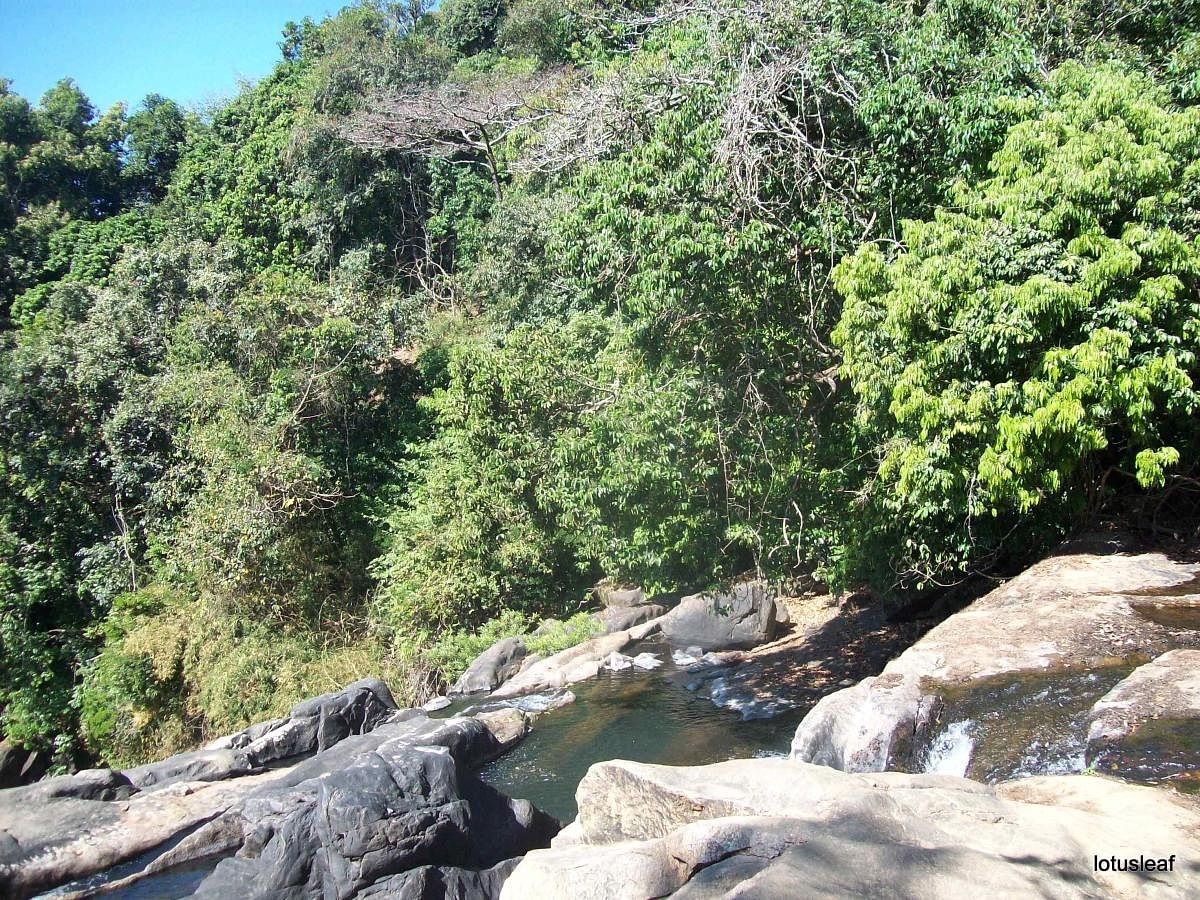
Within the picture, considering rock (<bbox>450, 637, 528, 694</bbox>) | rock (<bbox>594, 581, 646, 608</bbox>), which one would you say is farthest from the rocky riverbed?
rock (<bbox>594, 581, 646, 608</bbox>)

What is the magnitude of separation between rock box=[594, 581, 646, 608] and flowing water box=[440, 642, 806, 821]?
9.59 feet

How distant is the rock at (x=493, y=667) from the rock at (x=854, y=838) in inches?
338

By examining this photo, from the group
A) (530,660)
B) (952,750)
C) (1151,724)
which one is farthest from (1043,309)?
(530,660)

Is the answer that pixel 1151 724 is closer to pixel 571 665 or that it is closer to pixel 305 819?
pixel 305 819

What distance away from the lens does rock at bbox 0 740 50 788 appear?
55.5 feet

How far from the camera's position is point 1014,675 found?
8.16 metres

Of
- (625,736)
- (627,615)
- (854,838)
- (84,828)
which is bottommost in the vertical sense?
(625,736)

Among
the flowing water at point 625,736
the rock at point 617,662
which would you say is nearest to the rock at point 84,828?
the flowing water at point 625,736

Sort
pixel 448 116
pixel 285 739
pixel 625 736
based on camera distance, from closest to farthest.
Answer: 1. pixel 625 736
2. pixel 285 739
3. pixel 448 116

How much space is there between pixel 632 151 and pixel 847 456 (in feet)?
14.3

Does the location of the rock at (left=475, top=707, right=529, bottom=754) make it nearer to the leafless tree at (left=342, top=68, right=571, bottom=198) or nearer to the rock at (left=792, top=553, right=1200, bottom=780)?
the rock at (left=792, top=553, right=1200, bottom=780)

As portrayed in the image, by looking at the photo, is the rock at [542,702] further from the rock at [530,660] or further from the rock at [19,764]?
the rock at [19,764]

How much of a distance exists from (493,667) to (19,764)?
943 cm

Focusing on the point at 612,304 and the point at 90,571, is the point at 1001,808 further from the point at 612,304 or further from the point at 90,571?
the point at 90,571
